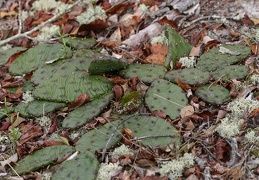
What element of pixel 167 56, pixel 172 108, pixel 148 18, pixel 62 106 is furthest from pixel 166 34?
pixel 62 106

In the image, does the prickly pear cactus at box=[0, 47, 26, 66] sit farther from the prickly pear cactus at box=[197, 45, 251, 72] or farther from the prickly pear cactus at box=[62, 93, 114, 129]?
the prickly pear cactus at box=[197, 45, 251, 72]

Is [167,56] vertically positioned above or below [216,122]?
above

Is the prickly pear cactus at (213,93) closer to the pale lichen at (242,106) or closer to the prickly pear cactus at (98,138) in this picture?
the pale lichen at (242,106)

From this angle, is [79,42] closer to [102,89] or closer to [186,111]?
[102,89]

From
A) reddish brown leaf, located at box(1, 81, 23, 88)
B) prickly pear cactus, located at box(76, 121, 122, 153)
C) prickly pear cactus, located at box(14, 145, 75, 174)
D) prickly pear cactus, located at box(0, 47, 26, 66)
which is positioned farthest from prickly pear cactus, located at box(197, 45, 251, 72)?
prickly pear cactus, located at box(0, 47, 26, 66)

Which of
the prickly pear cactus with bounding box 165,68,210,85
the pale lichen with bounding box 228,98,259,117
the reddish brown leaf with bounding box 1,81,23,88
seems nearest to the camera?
the pale lichen with bounding box 228,98,259,117

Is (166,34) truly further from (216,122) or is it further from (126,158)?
(126,158)

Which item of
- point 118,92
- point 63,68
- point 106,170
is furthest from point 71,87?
point 106,170
